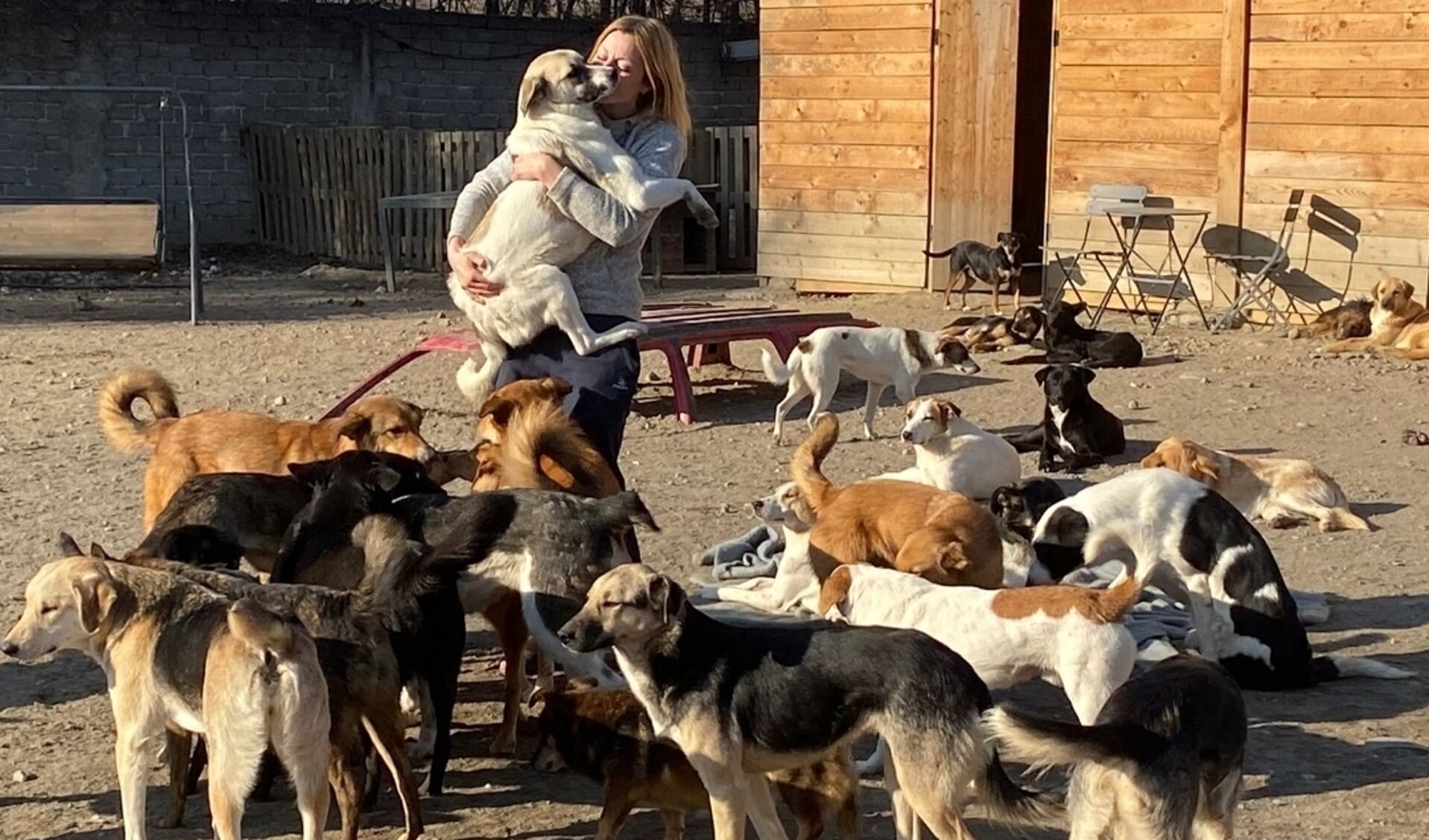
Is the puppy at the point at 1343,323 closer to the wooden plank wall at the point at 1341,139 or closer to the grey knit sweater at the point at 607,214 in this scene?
the wooden plank wall at the point at 1341,139

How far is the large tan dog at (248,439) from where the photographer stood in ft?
21.4

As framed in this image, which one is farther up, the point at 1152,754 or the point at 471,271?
the point at 471,271

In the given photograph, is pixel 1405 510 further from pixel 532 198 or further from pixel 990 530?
pixel 532 198

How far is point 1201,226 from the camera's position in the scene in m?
14.6

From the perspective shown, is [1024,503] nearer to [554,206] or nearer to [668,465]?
[554,206]

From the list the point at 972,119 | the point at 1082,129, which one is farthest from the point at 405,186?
the point at 1082,129

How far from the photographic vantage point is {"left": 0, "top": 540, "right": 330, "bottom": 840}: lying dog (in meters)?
4.38

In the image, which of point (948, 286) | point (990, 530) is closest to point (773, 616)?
point (990, 530)

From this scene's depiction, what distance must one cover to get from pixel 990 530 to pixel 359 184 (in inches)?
618

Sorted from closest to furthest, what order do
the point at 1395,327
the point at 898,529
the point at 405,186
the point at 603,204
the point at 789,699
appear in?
the point at 789,699 < the point at 603,204 < the point at 898,529 < the point at 1395,327 < the point at 405,186

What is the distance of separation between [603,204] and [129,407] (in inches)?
98.4

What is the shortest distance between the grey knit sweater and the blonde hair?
0.14 ft

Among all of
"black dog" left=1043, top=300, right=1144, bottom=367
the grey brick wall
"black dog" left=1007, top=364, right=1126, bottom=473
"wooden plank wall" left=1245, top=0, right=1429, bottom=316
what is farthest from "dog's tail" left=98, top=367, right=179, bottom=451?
the grey brick wall

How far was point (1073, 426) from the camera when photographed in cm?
1006
